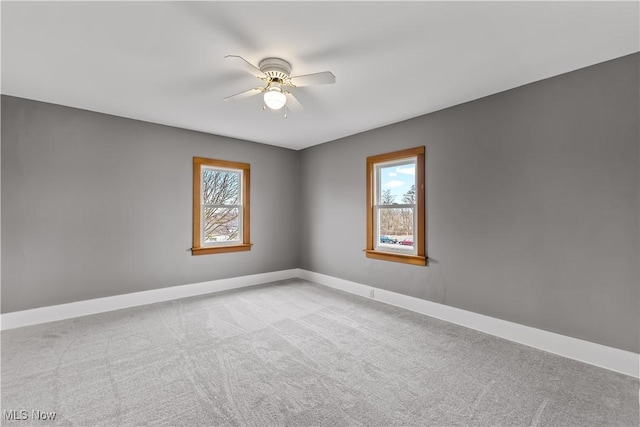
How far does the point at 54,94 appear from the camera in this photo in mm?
3168

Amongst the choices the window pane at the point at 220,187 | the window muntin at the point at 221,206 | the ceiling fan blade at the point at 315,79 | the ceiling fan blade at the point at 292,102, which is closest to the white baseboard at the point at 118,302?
the window muntin at the point at 221,206

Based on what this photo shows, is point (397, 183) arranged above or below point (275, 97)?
below

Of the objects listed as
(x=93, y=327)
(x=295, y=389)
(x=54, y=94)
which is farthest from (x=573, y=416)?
(x=54, y=94)

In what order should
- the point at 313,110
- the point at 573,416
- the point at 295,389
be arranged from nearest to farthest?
1. the point at 573,416
2. the point at 295,389
3. the point at 313,110

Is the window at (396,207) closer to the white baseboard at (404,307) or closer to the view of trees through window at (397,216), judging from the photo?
the view of trees through window at (397,216)

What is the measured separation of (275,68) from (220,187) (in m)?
2.89

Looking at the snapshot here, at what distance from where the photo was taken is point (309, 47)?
225 centimetres

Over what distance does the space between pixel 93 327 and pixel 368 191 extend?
3.88 m

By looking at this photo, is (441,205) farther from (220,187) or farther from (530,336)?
(220,187)

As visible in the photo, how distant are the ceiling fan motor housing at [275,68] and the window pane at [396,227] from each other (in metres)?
2.45

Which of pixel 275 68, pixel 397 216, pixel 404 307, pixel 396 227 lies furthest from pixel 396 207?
pixel 275 68

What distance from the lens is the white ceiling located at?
1.87 m

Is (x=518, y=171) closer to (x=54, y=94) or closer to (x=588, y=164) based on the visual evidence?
(x=588, y=164)

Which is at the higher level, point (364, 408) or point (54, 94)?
point (54, 94)
